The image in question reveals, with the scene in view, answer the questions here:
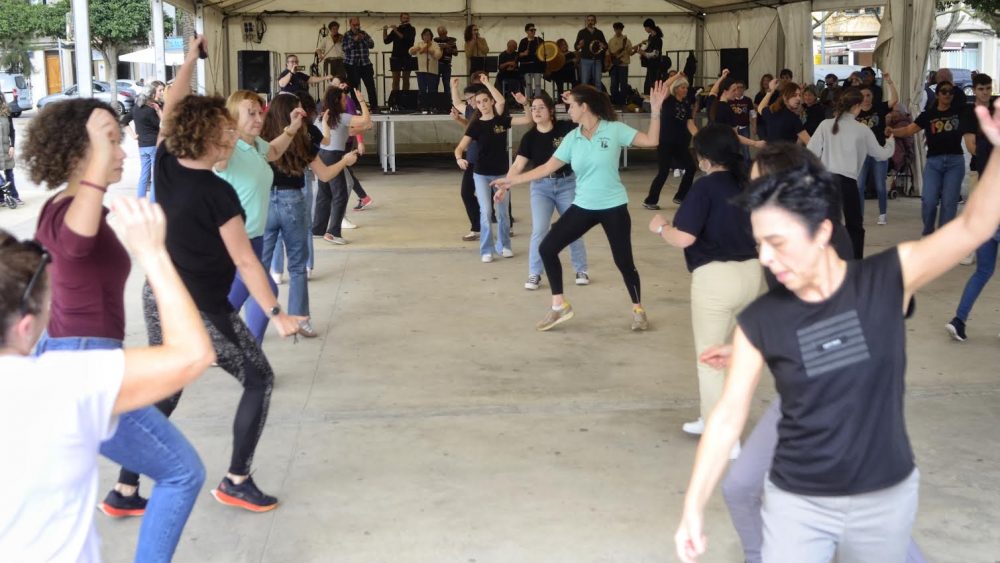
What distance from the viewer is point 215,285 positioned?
3859 mm

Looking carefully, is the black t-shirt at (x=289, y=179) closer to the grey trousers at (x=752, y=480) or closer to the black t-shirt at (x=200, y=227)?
the black t-shirt at (x=200, y=227)

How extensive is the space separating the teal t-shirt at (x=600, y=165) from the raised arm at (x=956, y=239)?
4216 millimetres

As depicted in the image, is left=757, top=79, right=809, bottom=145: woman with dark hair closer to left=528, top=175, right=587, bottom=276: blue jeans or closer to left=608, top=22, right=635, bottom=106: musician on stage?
left=528, top=175, right=587, bottom=276: blue jeans

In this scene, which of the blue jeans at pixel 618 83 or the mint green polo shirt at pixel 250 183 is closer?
the mint green polo shirt at pixel 250 183

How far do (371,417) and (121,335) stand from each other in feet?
7.04

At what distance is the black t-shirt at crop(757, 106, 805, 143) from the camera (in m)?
11.0

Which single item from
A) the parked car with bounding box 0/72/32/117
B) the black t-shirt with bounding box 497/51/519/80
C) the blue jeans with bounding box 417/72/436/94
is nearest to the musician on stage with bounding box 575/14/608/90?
the black t-shirt with bounding box 497/51/519/80

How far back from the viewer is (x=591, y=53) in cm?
1973

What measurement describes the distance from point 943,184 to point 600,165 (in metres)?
3.80

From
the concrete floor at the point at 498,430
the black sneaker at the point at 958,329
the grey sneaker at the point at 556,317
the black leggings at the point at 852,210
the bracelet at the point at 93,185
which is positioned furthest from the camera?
the black leggings at the point at 852,210

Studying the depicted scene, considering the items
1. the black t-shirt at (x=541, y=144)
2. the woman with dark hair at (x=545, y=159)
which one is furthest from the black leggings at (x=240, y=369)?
the black t-shirt at (x=541, y=144)

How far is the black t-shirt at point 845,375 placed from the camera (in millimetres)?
2338

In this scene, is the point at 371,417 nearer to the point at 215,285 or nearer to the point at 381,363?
the point at 381,363

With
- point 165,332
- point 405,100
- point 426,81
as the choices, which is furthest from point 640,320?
point 426,81
